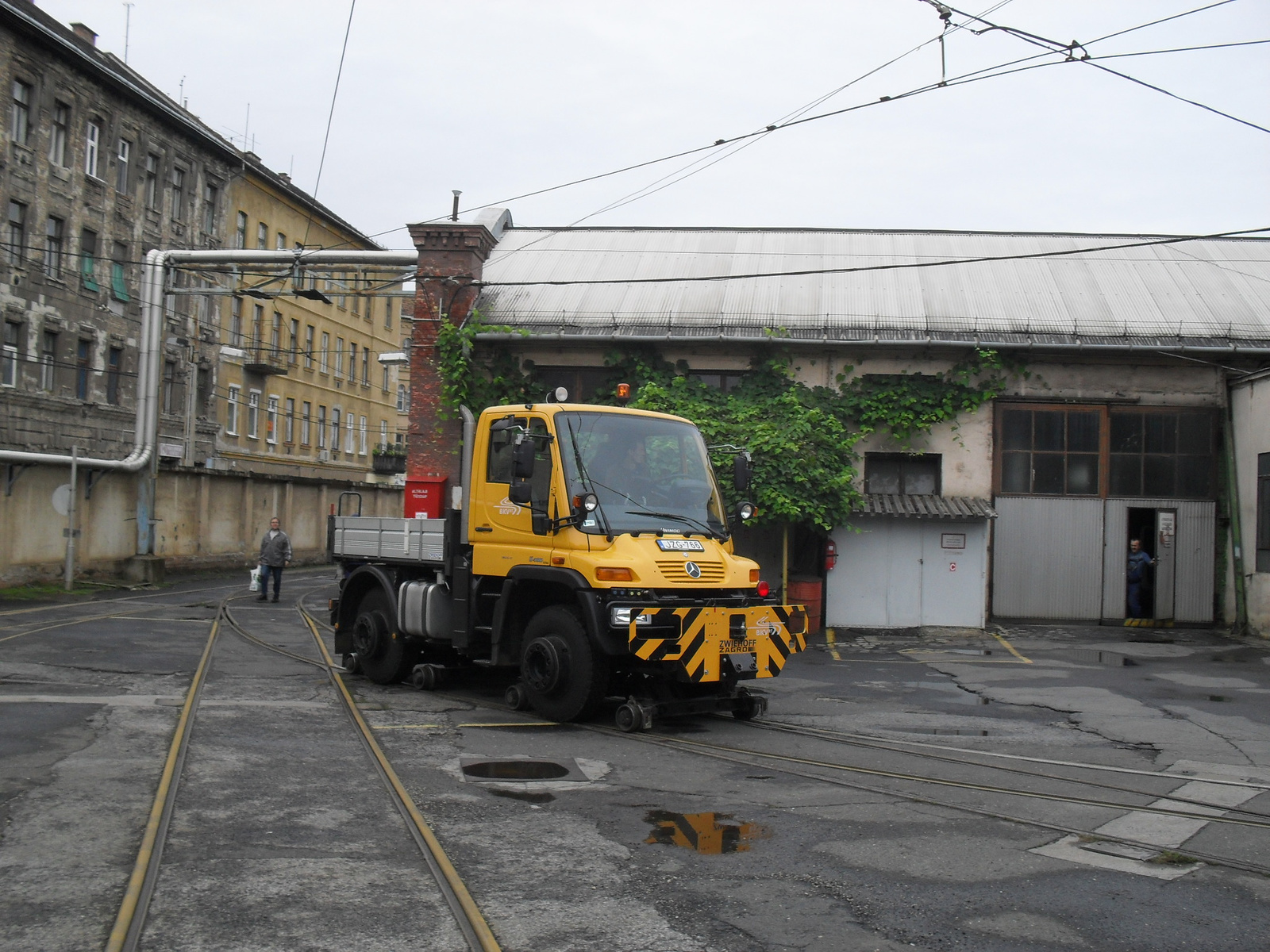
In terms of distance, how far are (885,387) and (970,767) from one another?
12880mm

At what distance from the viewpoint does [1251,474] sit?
19875mm

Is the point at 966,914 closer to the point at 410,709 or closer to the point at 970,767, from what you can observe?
the point at 970,767

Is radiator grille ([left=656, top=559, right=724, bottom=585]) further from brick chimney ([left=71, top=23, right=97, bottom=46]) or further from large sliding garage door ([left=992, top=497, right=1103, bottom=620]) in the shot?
brick chimney ([left=71, top=23, right=97, bottom=46])

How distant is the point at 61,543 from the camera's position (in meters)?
28.5

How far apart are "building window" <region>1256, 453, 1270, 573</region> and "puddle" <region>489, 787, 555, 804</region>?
1583cm

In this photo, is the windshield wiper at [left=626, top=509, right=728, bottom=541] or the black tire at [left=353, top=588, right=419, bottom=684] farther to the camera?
the black tire at [left=353, top=588, right=419, bottom=684]

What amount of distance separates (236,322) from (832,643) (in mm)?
33361

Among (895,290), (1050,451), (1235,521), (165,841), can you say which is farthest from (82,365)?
(165,841)

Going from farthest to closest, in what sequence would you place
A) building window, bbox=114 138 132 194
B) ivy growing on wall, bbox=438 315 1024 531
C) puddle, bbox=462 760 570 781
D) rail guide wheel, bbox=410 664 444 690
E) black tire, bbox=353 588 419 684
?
building window, bbox=114 138 132 194
ivy growing on wall, bbox=438 315 1024 531
black tire, bbox=353 588 419 684
rail guide wheel, bbox=410 664 444 690
puddle, bbox=462 760 570 781

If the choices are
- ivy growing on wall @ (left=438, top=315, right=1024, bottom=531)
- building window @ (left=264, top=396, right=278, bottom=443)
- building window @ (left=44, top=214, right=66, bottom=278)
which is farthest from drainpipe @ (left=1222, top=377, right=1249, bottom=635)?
building window @ (left=264, top=396, right=278, bottom=443)

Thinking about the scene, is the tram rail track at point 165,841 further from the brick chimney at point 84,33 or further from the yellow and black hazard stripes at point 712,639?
the brick chimney at point 84,33

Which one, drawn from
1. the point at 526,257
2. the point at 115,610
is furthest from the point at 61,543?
the point at 526,257

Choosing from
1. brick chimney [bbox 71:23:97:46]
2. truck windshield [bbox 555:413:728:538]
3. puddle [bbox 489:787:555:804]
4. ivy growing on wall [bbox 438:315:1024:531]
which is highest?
brick chimney [bbox 71:23:97:46]

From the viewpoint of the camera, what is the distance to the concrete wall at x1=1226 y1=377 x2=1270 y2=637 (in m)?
19.4
